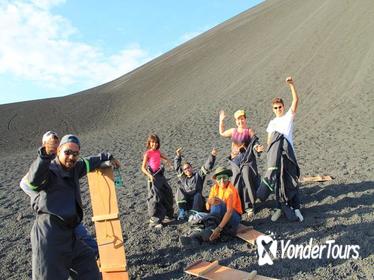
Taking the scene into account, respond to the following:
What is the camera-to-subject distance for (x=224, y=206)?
5.53 m

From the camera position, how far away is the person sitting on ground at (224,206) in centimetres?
530

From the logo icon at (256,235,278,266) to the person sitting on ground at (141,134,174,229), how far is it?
1689 millimetres

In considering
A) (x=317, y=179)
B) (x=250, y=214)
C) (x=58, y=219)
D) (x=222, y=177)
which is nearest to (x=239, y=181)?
(x=250, y=214)

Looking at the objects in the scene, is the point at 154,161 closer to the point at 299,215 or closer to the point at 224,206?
the point at 224,206

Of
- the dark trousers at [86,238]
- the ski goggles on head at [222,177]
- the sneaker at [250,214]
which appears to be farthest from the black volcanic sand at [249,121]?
the ski goggles on head at [222,177]

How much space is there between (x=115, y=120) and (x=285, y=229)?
2117cm

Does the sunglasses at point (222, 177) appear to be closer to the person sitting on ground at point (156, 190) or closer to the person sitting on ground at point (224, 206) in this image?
the person sitting on ground at point (224, 206)

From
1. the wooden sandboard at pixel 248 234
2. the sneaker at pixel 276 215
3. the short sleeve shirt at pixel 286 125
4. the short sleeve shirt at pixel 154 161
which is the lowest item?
the wooden sandboard at pixel 248 234

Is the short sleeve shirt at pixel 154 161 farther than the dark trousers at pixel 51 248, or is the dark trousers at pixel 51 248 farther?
the short sleeve shirt at pixel 154 161

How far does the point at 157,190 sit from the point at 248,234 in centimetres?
162

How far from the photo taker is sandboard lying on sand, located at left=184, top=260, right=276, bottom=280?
13.9 feet

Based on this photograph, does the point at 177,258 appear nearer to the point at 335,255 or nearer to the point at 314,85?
the point at 335,255

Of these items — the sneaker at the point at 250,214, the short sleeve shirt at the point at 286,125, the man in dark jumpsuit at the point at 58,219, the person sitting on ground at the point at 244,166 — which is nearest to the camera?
the man in dark jumpsuit at the point at 58,219

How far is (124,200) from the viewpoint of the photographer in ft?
26.2
